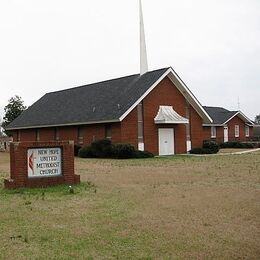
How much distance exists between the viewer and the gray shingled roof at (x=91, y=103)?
3341 centimetres

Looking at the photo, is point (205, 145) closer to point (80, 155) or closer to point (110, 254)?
point (80, 155)

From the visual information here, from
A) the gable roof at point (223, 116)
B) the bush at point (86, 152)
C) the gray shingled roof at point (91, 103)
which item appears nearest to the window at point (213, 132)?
the gable roof at point (223, 116)

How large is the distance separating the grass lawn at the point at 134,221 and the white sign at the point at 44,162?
3.21 ft

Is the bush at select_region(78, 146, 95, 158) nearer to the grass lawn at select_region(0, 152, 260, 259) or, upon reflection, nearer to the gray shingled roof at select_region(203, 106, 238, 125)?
the grass lawn at select_region(0, 152, 260, 259)

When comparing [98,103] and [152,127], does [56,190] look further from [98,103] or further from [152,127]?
[98,103]

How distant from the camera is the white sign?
Answer: 1491 cm

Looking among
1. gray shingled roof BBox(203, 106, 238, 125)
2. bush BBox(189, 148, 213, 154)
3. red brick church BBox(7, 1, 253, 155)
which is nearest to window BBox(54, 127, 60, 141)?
red brick church BBox(7, 1, 253, 155)

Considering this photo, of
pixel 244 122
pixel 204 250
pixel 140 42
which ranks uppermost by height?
pixel 140 42

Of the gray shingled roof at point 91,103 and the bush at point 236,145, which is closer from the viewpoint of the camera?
the gray shingled roof at point 91,103

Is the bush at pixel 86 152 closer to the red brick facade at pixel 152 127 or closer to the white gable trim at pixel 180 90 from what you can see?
the red brick facade at pixel 152 127

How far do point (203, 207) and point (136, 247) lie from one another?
144 inches

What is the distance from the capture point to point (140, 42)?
39.0 m

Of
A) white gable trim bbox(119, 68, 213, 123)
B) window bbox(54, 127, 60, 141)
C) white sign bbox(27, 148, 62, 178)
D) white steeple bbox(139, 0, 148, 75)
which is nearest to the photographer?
white sign bbox(27, 148, 62, 178)

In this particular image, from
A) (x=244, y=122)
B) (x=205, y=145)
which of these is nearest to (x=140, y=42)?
(x=205, y=145)
